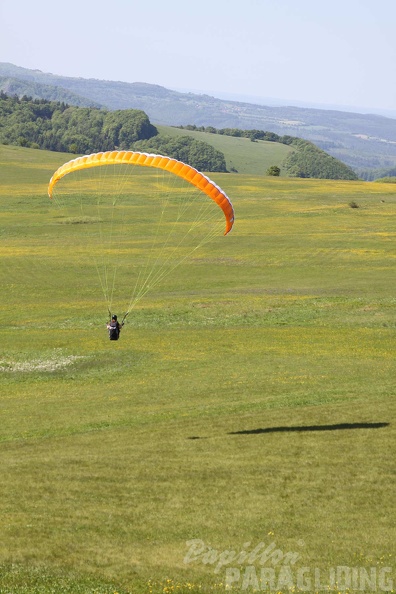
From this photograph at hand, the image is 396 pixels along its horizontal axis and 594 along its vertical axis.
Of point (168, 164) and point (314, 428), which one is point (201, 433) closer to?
point (314, 428)

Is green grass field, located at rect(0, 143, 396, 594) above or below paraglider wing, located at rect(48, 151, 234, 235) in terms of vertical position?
below

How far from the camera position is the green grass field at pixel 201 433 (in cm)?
1766

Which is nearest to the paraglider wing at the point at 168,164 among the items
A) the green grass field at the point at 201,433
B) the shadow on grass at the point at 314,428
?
the shadow on grass at the point at 314,428

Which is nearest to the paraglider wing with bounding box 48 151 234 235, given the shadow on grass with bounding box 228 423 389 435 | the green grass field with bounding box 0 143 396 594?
the shadow on grass with bounding box 228 423 389 435

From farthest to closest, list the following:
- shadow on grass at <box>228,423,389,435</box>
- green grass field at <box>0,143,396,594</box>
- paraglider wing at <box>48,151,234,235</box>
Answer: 1. paraglider wing at <box>48,151,234,235</box>
2. shadow on grass at <box>228,423,389,435</box>
3. green grass field at <box>0,143,396,594</box>

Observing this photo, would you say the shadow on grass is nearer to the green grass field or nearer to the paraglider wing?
the green grass field

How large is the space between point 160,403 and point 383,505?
42.3ft

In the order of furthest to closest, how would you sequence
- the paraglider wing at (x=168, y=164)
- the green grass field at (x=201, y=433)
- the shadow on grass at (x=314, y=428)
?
the paraglider wing at (x=168, y=164) → the shadow on grass at (x=314, y=428) → the green grass field at (x=201, y=433)

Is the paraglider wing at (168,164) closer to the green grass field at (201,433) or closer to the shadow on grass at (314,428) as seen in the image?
the shadow on grass at (314,428)

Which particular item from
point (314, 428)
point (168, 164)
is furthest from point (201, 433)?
point (168, 164)

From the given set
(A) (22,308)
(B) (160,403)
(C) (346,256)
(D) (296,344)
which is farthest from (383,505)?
Answer: (C) (346,256)

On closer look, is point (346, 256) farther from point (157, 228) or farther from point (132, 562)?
point (132, 562)

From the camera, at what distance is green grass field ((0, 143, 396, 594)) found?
695 inches

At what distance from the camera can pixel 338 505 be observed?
20516mm
